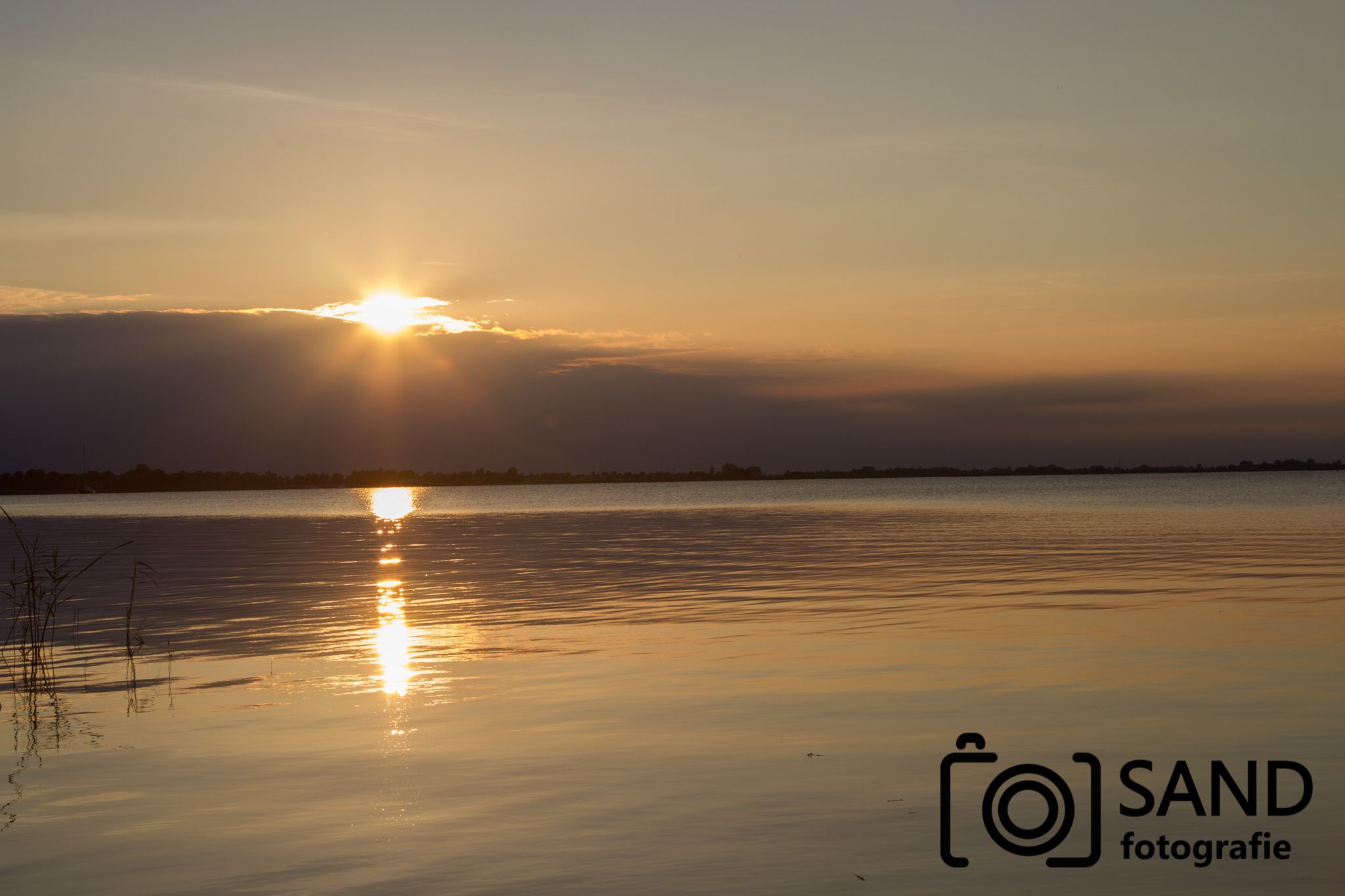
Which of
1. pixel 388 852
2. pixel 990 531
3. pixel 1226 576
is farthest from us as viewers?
pixel 990 531

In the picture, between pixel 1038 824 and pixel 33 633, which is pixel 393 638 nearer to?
pixel 33 633

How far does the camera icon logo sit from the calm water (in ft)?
0.65

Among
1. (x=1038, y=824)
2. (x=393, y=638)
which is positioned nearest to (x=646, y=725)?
(x=1038, y=824)

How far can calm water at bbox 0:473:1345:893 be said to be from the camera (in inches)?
424

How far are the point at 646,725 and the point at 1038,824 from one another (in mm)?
5995

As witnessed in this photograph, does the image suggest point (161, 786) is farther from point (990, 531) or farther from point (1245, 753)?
point (990, 531)

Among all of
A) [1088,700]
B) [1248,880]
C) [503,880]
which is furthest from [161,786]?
[1088,700]

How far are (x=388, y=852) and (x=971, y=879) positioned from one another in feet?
16.7

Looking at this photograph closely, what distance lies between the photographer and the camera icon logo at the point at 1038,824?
36.2ft

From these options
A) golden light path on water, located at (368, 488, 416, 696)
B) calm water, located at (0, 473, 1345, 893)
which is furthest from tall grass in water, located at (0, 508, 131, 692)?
golden light path on water, located at (368, 488, 416, 696)

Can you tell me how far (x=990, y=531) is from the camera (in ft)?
228

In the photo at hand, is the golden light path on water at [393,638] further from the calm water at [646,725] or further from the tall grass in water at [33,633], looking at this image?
the tall grass in water at [33,633]

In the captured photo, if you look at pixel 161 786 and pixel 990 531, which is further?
pixel 990 531

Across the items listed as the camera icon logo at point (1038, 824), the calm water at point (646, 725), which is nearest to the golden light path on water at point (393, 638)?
the calm water at point (646, 725)
